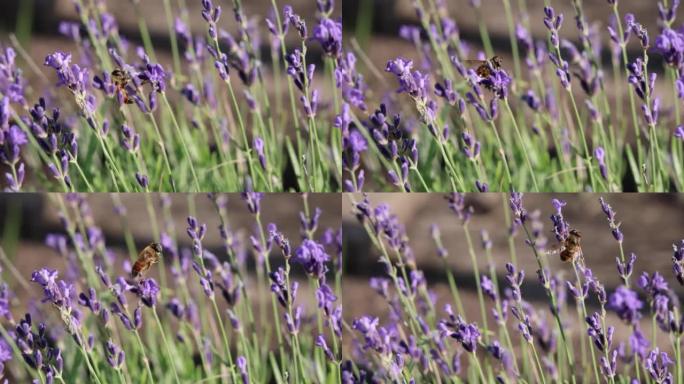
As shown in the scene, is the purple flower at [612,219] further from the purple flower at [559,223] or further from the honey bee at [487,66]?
the honey bee at [487,66]

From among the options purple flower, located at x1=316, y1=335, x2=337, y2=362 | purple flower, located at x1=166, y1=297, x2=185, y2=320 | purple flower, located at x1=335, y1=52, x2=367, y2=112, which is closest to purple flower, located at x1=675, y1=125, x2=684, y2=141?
purple flower, located at x1=335, y1=52, x2=367, y2=112

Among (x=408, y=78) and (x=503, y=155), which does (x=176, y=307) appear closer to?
(x=408, y=78)

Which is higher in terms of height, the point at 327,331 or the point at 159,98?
the point at 159,98

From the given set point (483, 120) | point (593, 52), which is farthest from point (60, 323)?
point (593, 52)

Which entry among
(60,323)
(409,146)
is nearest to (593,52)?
(409,146)

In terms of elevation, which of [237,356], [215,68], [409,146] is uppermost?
[215,68]

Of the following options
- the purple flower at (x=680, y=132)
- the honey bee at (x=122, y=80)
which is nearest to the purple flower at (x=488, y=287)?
the purple flower at (x=680, y=132)

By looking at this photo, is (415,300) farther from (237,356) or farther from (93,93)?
(93,93)
